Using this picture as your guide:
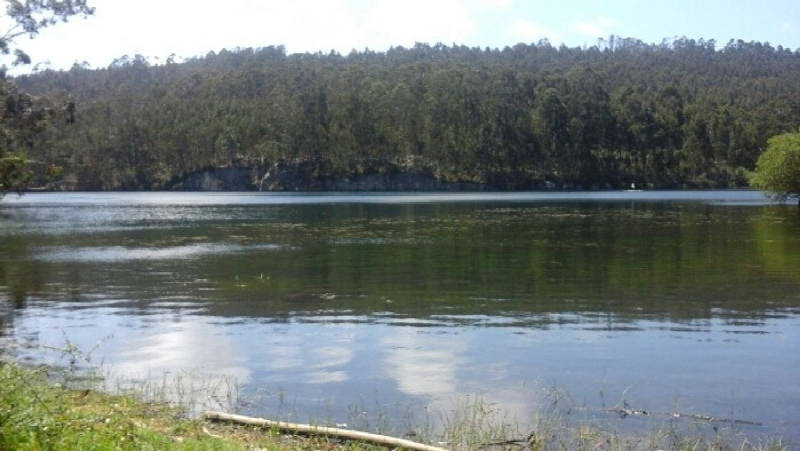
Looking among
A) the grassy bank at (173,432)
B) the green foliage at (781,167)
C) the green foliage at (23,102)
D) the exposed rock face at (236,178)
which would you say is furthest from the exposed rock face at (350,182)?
the grassy bank at (173,432)

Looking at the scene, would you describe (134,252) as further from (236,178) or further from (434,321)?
(236,178)

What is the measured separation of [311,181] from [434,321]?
174 m

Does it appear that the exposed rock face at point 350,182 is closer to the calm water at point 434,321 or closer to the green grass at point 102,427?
the calm water at point 434,321

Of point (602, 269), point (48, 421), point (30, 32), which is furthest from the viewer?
point (30, 32)

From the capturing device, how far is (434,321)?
22.1 m

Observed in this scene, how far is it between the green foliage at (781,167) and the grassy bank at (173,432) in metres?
77.8

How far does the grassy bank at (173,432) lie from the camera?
29.9 ft

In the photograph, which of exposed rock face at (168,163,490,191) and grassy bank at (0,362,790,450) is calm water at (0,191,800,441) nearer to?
grassy bank at (0,362,790,450)

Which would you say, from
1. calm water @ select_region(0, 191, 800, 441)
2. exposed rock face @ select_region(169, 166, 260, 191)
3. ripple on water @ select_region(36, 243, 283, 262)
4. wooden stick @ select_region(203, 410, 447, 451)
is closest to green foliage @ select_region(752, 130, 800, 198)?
calm water @ select_region(0, 191, 800, 441)

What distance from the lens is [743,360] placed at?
17.2 m

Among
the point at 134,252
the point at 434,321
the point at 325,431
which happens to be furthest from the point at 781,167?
the point at 325,431

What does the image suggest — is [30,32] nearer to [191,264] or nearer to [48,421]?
[191,264]

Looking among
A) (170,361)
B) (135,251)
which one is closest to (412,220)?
(135,251)

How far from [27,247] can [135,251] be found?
858 centimetres
